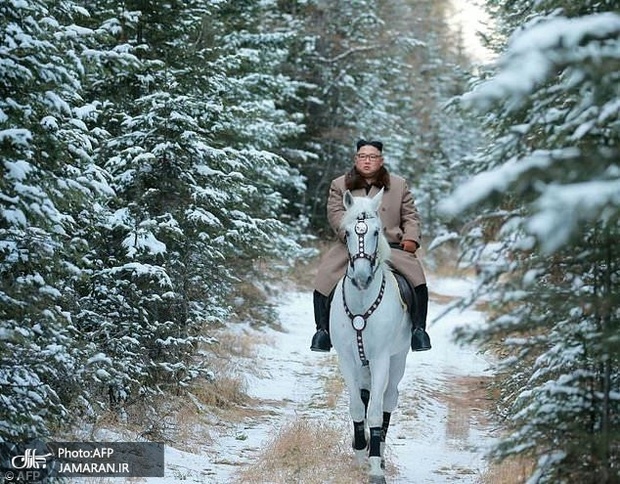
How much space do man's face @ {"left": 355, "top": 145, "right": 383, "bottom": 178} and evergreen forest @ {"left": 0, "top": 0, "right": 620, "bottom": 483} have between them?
0.82 metres

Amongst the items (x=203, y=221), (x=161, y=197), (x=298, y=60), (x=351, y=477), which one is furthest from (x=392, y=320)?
(x=298, y=60)

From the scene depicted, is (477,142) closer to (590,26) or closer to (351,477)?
(351,477)

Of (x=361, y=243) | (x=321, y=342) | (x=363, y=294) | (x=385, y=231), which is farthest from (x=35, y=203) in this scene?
(x=385, y=231)

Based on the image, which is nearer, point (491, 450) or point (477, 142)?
point (491, 450)

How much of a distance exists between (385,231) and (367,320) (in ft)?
4.44

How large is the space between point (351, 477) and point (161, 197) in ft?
13.8

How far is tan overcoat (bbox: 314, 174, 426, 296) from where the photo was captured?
316 inches

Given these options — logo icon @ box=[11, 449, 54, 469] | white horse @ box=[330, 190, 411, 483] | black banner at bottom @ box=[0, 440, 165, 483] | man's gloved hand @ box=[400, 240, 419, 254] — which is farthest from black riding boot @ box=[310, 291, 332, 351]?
logo icon @ box=[11, 449, 54, 469]

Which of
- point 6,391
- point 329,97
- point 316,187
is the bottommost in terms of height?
point 6,391

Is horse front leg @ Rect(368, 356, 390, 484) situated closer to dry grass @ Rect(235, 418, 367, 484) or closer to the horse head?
dry grass @ Rect(235, 418, 367, 484)

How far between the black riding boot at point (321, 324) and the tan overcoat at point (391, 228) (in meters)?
0.11

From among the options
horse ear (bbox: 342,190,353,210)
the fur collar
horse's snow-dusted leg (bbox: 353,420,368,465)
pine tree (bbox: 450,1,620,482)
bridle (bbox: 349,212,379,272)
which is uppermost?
the fur collar

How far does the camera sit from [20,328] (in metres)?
5.38

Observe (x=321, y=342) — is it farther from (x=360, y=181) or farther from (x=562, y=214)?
(x=562, y=214)
